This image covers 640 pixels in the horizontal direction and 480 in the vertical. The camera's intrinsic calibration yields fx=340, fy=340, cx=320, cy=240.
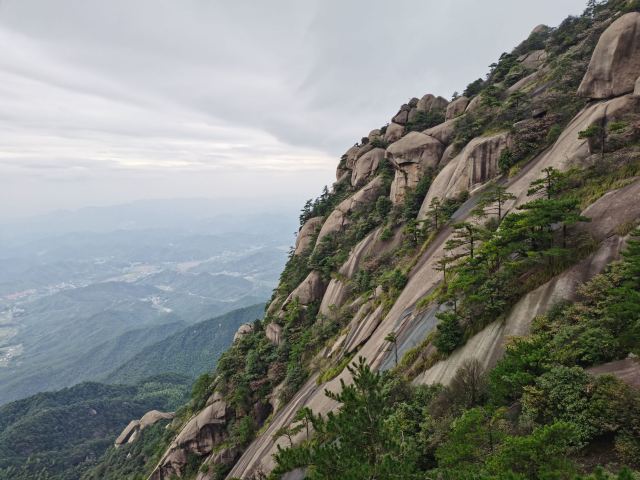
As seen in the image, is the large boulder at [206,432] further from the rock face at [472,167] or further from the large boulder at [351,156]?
the large boulder at [351,156]

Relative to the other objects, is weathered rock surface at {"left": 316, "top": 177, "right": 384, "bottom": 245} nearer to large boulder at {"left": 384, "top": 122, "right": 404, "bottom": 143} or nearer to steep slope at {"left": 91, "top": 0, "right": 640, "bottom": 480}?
steep slope at {"left": 91, "top": 0, "right": 640, "bottom": 480}

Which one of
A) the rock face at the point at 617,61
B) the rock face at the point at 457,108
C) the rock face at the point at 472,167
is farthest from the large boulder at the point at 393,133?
the rock face at the point at 617,61

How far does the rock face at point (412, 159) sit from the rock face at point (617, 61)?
47.3 feet

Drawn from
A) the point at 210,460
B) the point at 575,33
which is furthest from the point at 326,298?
the point at 575,33

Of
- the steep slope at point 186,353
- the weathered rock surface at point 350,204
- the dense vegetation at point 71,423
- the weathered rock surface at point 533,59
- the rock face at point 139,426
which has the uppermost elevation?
the weathered rock surface at point 533,59

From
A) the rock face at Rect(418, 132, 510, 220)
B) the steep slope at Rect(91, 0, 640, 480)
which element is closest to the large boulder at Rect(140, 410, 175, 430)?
the steep slope at Rect(91, 0, 640, 480)

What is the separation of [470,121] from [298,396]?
31.8 meters

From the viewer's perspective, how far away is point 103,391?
120625 mm

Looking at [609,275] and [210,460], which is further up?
[609,275]

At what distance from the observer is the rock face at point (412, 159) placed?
36.8 metres

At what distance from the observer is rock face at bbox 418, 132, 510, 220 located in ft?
94.9

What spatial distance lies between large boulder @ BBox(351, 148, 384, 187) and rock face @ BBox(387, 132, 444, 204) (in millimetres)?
6434

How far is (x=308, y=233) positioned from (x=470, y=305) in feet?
113

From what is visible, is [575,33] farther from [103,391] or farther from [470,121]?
[103,391]
